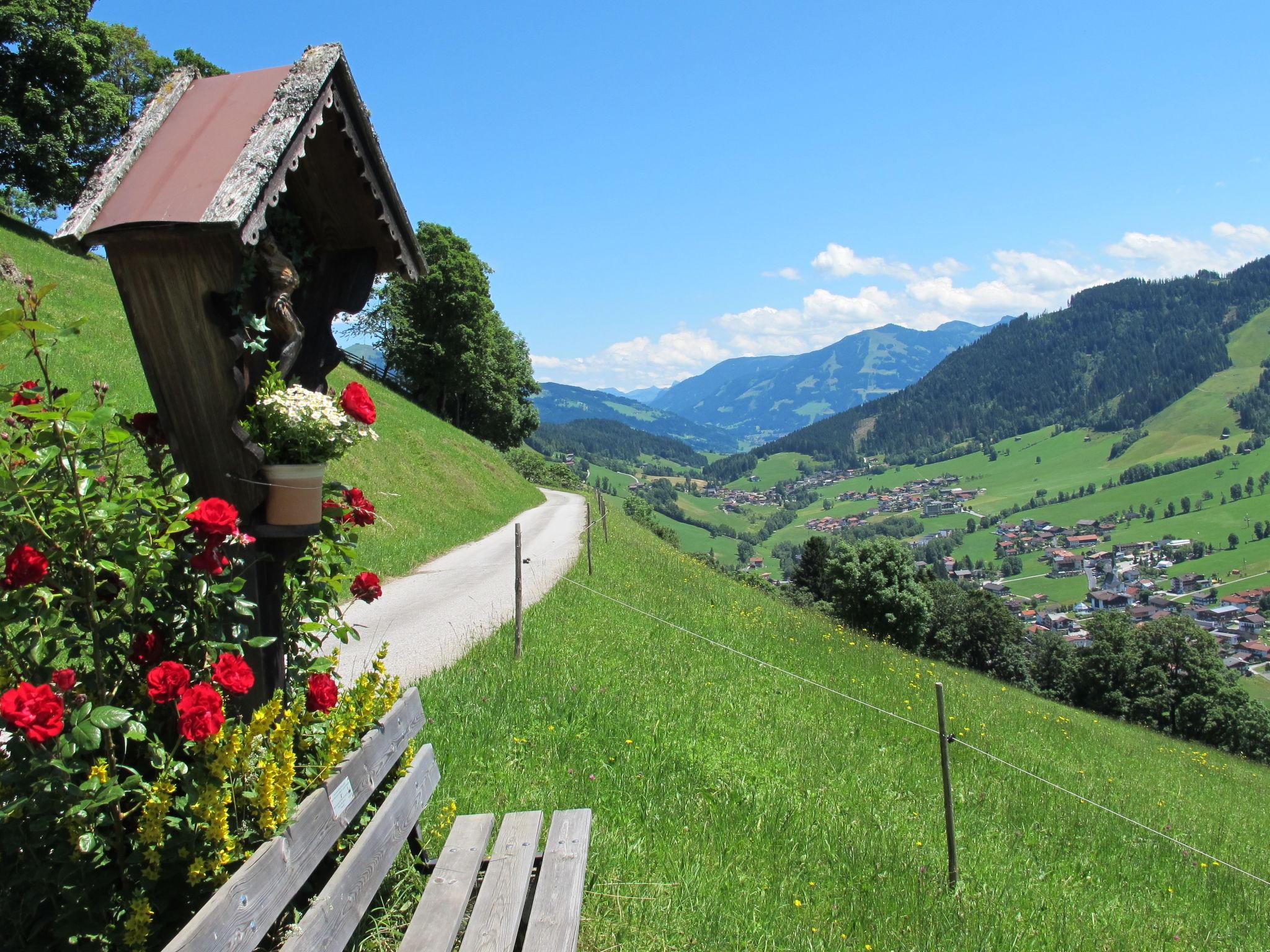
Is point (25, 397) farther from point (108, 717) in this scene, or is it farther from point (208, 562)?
point (108, 717)

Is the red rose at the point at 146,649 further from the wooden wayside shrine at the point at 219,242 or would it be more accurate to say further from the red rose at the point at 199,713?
the wooden wayside shrine at the point at 219,242

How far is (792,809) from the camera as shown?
22.9 feet

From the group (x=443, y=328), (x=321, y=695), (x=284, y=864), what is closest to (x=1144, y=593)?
(x=443, y=328)

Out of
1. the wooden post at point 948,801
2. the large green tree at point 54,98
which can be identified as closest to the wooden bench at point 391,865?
the wooden post at point 948,801

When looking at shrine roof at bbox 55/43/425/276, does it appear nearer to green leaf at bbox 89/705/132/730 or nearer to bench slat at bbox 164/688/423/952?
green leaf at bbox 89/705/132/730

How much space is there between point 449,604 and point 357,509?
10.5 metres

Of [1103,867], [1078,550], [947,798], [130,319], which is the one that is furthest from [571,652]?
[1078,550]

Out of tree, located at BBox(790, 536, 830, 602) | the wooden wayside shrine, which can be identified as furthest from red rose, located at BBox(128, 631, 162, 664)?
tree, located at BBox(790, 536, 830, 602)

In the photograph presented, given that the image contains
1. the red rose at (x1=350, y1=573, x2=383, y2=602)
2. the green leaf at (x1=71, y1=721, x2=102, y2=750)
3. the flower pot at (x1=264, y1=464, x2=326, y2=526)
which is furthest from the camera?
the red rose at (x1=350, y1=573, x2=383, y2=602)

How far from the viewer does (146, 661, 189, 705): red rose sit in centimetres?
263

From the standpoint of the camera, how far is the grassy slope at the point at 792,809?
17.2 feet

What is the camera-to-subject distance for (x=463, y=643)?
10906mm

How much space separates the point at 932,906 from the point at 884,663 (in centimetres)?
1052

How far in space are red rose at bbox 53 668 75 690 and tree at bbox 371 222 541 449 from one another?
4759 cm
